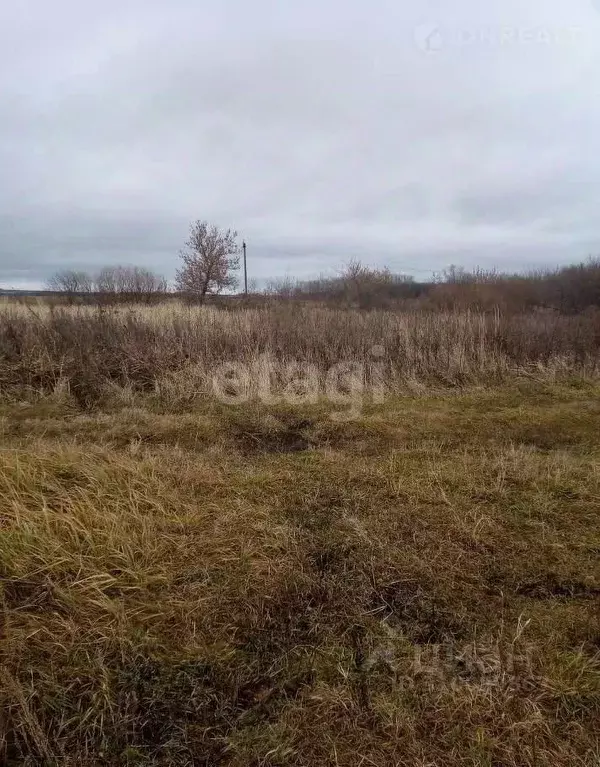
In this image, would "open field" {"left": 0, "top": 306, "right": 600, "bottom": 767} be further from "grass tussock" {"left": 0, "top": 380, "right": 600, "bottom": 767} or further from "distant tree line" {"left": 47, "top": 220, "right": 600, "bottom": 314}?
"distant tree line" {"left": 47, "top": 220, "right": 600, "bottom": 314}

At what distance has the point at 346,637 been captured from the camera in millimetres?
2197

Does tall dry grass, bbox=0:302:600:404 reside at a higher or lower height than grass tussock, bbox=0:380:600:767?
higher

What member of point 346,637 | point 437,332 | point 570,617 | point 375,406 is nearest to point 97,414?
point 375,406

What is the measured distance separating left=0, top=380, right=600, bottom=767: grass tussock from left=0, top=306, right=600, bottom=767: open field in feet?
0.03

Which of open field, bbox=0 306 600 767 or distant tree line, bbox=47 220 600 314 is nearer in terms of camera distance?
open field, bbox=0 306 600 767

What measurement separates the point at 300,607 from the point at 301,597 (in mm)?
72

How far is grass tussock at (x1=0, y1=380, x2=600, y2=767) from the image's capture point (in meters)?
1.75

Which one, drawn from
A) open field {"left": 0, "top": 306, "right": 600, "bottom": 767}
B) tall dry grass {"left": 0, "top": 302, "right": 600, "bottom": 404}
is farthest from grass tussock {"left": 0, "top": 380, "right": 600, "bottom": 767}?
tall dry grass {"left": 0, "top": 302, "right": 600, "bottom": 404}

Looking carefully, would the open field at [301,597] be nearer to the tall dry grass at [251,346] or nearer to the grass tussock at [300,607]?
the grass tussock at [300,607]

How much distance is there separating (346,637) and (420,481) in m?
1.87

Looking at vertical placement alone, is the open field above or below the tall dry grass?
below

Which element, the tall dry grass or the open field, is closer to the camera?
the open field

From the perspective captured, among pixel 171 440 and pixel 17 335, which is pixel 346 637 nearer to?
pixel 171 440

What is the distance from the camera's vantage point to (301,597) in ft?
8.09
